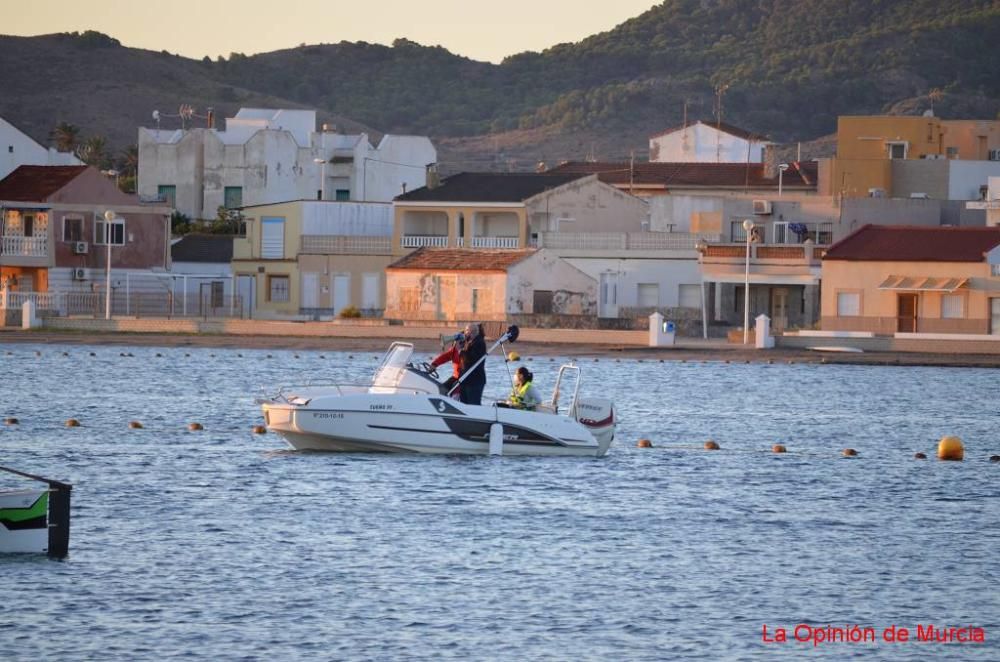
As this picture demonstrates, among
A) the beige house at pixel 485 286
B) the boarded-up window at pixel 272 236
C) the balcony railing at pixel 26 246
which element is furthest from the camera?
Result: the boarded-up window at pixel 272 236

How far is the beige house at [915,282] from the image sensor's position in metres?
77.1

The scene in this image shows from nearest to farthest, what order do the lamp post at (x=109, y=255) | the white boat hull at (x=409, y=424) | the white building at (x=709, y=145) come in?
the white boat hull at (x=409, y=424)
the lamp post at (x=109, y=255)
the white building at (x=709, y=145)

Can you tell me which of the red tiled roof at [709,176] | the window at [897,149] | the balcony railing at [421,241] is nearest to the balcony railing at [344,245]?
the balcony railing at [421,241]

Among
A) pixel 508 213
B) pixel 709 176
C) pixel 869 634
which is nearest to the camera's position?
pixel 869 634

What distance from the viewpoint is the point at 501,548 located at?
2789 centimetres

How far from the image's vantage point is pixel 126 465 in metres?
36.2

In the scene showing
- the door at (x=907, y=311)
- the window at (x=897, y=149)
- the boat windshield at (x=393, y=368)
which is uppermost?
the window at (x=897, y=149)

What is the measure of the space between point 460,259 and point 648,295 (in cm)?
903

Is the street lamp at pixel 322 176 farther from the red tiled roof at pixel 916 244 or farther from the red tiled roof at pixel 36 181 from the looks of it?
the red tiled roof at pixel 916 244

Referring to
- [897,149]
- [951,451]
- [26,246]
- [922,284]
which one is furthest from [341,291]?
[951,451]

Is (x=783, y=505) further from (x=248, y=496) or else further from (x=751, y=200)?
(x=751, y=200)

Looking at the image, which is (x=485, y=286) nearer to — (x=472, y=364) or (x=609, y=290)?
(x=609, y=290)

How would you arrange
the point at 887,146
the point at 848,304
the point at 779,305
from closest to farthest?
the point at 848,304, the point at 779,305, the point at 887,146

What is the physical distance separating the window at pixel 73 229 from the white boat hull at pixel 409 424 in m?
54.2
